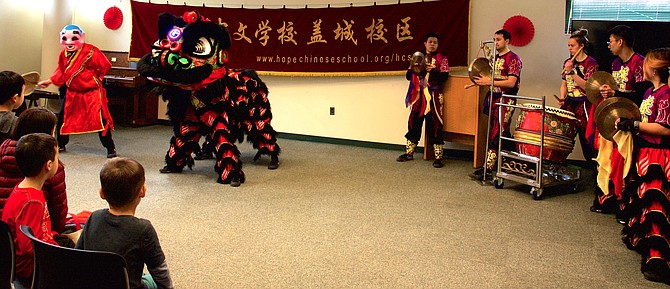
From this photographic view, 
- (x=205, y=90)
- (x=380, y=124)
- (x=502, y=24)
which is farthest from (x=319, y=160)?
(x=502, y=24)

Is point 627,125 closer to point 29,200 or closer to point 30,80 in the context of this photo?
point 29,200

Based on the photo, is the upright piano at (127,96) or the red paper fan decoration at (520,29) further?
the upright piano at (127,96)

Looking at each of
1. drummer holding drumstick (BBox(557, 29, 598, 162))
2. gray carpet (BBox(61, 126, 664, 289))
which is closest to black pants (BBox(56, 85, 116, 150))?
gray carpet (BBox(61, 126, 664, 289))

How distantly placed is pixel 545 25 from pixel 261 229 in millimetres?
3936

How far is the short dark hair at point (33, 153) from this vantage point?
2426 millimetres

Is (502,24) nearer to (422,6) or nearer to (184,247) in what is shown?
(422,6)

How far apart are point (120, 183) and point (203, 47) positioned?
341cm

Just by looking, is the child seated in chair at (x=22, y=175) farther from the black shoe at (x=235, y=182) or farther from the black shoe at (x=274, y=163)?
the black shoe at (x=274, y=163)

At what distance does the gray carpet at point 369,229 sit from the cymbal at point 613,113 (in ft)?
2.46

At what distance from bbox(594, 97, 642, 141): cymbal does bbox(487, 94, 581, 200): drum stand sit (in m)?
1.14

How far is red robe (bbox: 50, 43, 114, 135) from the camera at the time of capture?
6.32 metres

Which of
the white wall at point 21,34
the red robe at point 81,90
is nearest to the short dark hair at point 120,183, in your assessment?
the red robe at point 81,90

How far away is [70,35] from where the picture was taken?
6344 millimetres

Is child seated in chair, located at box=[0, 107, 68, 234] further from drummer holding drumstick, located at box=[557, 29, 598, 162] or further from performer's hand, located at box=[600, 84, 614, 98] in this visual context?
drummer holding drumstick, located at box=[557, 29, 598, 162]
